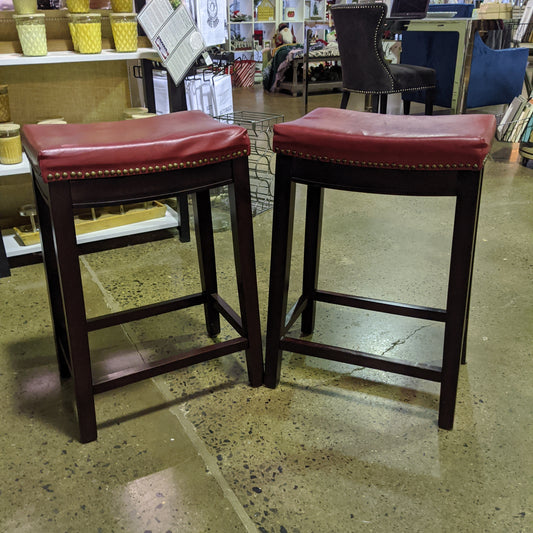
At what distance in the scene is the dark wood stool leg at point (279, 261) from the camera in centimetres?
138

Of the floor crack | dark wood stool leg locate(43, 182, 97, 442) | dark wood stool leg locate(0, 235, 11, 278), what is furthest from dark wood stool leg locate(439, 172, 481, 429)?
dark wood stool leg locate(0, 235, 11, 278)

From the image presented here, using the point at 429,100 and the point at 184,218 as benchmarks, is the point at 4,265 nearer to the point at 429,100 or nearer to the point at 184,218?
the point at 184,218

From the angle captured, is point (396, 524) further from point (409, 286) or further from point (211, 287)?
point (409, 286)

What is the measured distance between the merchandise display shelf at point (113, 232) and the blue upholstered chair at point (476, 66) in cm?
332

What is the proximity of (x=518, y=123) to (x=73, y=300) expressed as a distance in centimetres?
346

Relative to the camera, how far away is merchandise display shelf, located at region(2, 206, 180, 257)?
2.35 metres

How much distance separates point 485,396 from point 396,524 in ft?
1.81

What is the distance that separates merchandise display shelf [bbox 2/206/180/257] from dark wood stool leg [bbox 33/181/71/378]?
2.90ft

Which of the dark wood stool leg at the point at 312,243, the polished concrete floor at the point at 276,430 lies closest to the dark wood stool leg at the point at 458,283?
the polished concrete floor at the point at 276,430

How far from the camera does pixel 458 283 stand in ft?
4.31

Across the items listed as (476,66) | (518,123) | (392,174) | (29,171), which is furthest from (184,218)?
(476,66)

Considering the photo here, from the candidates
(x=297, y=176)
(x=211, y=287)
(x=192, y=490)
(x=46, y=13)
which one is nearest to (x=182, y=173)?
(x=297, y=176)

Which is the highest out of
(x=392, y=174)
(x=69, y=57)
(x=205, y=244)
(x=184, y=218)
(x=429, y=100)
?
(x=69, y=57)

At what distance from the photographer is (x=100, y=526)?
1169 mm
